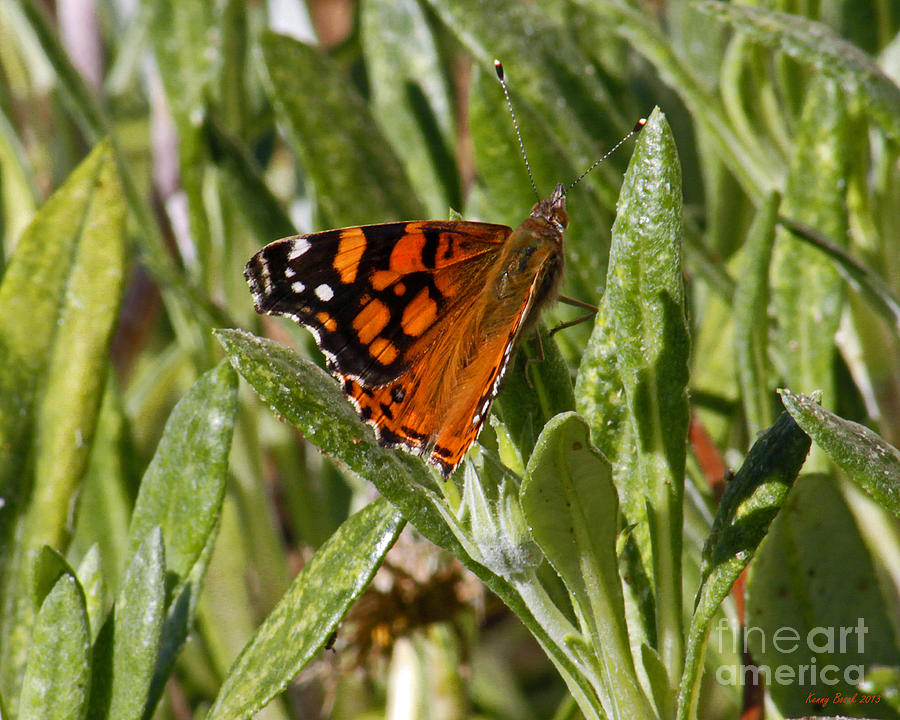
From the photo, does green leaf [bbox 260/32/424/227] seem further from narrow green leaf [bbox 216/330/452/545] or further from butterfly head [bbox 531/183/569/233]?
narrow green leaf [bbox 216/330/452/545]

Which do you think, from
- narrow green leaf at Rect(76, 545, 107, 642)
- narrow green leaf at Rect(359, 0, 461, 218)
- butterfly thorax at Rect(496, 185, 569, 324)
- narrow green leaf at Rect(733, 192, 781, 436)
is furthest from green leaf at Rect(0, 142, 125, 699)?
narrow green leaf at Rect(733, 192, 781, 436)

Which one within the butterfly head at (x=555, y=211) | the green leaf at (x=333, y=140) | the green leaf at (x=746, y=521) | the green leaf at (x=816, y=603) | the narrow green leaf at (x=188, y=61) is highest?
the narrow green leaf at (x=188, y=61)

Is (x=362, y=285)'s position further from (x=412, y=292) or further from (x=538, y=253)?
(x=538, y=253)

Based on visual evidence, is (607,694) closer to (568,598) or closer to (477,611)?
(568,598)

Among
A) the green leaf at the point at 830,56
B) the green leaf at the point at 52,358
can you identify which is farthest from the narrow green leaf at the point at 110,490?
the green leaf at the point at 830,56

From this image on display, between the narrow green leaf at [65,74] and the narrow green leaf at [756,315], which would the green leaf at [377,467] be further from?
the narrow green leaf at [65,74]

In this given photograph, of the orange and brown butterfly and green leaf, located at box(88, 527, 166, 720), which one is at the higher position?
the orange and brown butterfly

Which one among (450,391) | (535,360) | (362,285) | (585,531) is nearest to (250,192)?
(362,285)
